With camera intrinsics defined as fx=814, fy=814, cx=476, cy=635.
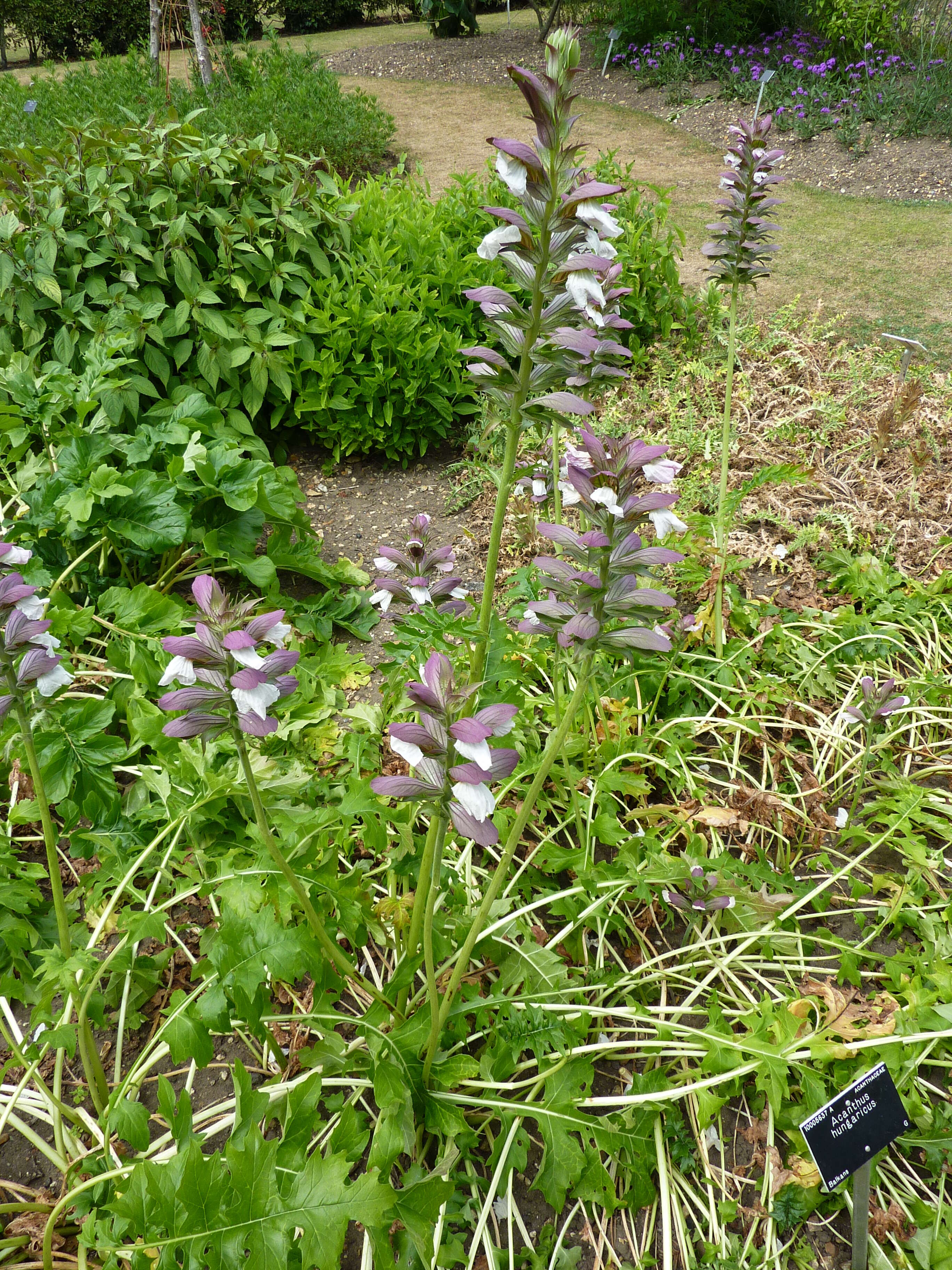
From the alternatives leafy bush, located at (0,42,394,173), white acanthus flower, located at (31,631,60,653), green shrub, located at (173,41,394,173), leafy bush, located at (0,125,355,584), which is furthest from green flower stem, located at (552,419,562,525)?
green shrub, located at (173,41,394,173)

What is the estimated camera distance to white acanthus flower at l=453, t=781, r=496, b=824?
1153 mm

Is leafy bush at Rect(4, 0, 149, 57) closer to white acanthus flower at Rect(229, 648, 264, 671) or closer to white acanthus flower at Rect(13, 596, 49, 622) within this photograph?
white acanthus flower at Rect(13, 596, 49, 622)

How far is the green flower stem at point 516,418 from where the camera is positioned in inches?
53.1

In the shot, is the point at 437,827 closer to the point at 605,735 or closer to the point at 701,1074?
the point at 701,1074

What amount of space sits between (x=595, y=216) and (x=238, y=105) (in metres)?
7.57

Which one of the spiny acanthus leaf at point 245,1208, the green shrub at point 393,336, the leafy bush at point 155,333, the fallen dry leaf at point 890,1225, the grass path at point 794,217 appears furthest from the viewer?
the grass path at point 794,217

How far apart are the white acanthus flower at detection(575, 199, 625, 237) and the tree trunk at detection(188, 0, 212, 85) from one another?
8.23m

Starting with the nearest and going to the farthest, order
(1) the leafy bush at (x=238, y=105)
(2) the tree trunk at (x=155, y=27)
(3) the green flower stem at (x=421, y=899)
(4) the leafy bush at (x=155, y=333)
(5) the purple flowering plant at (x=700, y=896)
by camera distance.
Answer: (3) the green flower stem at (x=421, y=899) < (5) the purple flowering plant at (x=700, y=896) < (4) the leafy bush at (x=155, y=333) < (1) the leafy bush at (x=238, y=105) < (2) the tree trunk at (x=155, y=27)

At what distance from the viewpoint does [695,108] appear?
10.9 m

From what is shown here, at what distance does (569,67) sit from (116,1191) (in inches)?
84.4

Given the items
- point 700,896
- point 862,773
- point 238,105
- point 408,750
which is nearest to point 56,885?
point 408,750

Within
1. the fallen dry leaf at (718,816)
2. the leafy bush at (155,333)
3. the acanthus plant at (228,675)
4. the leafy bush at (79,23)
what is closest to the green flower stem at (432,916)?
the acanthus plant at (228,675)

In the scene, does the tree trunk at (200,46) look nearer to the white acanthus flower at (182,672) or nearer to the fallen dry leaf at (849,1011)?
the white acanthus flower at (182,672)

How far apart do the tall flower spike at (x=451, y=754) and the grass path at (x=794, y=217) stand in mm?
3142
